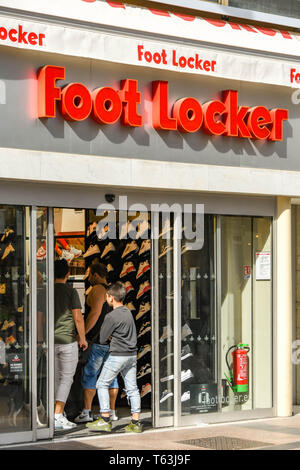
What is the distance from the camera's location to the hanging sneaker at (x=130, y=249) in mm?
13484

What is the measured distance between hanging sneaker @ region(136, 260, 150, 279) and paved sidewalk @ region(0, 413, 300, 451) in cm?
218

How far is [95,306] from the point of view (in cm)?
1302

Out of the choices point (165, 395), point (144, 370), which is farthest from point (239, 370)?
point (165, 395)

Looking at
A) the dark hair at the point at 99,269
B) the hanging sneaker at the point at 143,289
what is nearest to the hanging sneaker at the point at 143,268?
the hanging sneaker at the point at 143,289

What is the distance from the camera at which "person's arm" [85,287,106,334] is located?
12945 mm

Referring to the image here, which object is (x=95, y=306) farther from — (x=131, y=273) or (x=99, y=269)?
(x=131, y=273)

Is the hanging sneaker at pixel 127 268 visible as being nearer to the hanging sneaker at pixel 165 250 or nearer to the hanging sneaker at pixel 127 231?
the hanging sneaker at pixel 127 231

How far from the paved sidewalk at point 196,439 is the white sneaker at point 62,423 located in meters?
0.19

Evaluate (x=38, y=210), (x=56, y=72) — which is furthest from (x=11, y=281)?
(x=56, y=72)

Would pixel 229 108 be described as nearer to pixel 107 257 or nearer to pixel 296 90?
→ pixel 296 90

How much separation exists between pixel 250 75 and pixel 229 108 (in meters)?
0.62

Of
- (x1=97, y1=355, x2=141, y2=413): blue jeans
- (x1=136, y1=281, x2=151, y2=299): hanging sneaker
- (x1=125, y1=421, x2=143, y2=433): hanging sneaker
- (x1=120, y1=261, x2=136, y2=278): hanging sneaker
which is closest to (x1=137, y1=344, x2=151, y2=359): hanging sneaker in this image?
(x1=136, y1=281, x2=151, y2=299): hanging sneaker

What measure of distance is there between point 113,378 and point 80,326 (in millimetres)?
851

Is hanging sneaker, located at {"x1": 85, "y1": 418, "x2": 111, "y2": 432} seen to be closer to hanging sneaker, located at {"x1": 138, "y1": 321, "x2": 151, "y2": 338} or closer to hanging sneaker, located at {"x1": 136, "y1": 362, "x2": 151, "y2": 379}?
hanging sneaker, located at {"x1": 136, "y1": 362, "x2": 151, "y2": 379}
